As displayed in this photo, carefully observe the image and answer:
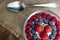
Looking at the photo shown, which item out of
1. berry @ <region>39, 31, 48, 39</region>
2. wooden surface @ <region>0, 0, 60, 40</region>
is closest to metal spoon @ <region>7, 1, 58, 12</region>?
wooden surface @ <region>0, 0, 60, 40</region>

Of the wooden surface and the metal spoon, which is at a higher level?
the metal spoon

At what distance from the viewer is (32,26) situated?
65 centimetres

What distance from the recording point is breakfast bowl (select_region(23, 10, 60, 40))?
2.09ft

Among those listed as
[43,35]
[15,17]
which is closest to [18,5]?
[15,17]

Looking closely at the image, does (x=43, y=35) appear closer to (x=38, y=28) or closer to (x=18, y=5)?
(x=38, y=28)

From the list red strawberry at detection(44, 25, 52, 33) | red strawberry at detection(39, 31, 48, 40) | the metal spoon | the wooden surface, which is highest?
the metal spoon

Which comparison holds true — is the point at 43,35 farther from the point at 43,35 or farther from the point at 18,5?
the point at 18,5

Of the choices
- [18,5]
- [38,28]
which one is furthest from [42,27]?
[18,5]

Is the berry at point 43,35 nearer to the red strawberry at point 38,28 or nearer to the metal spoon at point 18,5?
the red strawberry at point 38,28

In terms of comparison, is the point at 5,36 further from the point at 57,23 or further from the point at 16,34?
the point at 57,23

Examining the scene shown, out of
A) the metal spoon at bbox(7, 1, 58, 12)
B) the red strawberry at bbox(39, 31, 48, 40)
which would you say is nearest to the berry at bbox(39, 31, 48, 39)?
the red strawberry at bbox(39, 31, 48, 40)

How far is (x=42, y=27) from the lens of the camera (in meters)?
0.65

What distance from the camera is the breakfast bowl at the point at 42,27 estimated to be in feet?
2.09

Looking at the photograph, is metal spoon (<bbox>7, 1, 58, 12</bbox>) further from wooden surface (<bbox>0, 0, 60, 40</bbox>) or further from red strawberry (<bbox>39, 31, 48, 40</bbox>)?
red strawberry (<bbox>39, 31, 48, 40</bbox>)
